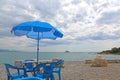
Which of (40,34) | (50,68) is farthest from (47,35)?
(50,68)

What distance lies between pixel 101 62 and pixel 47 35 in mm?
8050

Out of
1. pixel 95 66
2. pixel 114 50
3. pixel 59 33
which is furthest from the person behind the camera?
pixel 114 50

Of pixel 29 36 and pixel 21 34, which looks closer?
pixel 21 34

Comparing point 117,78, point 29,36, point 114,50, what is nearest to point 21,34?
point 29,36

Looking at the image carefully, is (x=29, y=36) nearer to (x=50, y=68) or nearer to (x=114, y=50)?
(x=50, y=68)

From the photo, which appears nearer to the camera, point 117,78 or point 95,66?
point 117,78

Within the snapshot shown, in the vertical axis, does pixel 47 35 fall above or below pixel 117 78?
above

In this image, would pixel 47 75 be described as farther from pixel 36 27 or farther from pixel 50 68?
pixel 36 27

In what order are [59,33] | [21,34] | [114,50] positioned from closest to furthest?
[59,33], [21,34], [114,50]

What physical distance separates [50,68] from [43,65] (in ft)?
0.87

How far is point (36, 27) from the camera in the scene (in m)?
7.87

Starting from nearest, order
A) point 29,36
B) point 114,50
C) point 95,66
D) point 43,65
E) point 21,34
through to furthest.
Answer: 1. point 43,65
2. point 21,34
3. point 29,36
4. point 95,66
5. point 114,50

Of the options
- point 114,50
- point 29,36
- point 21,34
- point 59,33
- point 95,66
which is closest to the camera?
point 59,33

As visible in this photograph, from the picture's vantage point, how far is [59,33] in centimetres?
802
